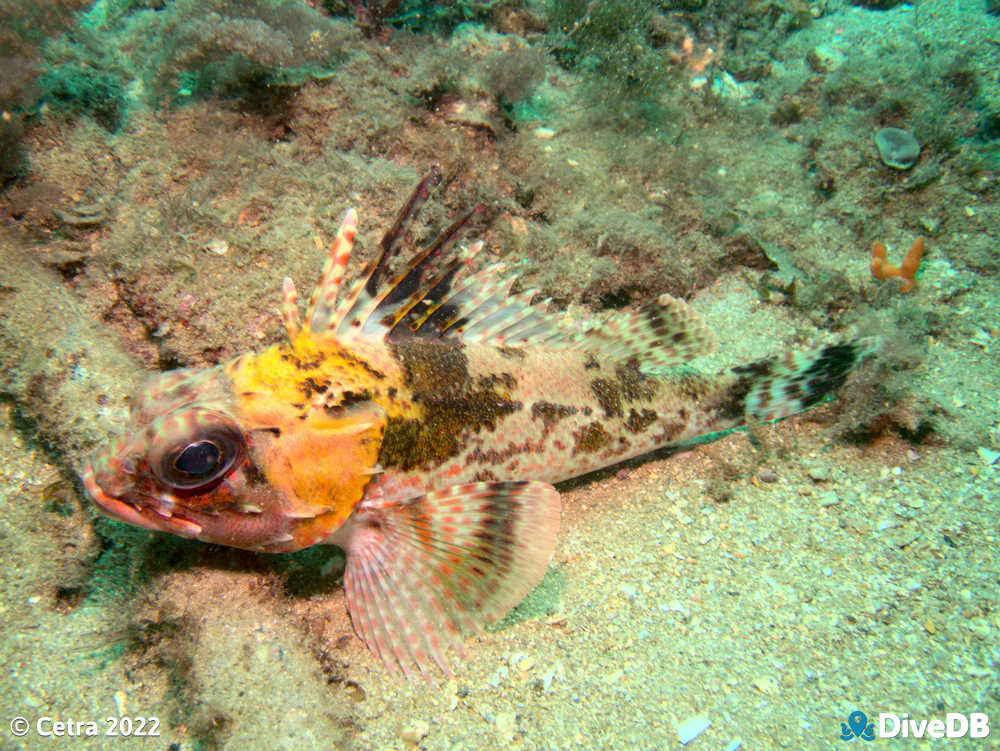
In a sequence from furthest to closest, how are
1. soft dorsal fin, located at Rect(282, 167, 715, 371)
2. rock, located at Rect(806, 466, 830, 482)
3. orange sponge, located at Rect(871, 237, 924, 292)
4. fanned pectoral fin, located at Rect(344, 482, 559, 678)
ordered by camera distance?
orange sponge, located at Rect(871, 237, 924, 292) < rock, located at Rect(806, 466, 830, 482) < soft dorsal fin, located at Rect(282, 167, 715, 371) < fanned pectoral fin, located at Rect(344, 482, 559, 678)

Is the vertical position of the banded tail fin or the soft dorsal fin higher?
the banded tail fin

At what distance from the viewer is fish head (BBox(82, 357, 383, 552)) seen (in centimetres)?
217

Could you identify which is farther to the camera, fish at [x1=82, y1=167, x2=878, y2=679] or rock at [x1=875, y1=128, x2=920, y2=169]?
rock at [x1=875, y1=128, x2=920, y2=169]

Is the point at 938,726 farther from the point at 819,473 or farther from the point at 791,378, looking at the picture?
the point at 791,378

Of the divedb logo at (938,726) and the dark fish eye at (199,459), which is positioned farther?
the divedb logo at (938,726)

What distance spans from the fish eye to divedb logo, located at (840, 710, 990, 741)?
9.96ft

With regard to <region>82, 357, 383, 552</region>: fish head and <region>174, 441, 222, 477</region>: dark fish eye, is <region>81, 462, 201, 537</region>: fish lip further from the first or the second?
<region>174, 441, 222, 477</region>: dark fish eye

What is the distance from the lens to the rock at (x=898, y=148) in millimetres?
5082

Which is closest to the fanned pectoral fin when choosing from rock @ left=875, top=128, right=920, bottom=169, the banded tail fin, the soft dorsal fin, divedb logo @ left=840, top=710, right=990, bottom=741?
the soft dorsal fin

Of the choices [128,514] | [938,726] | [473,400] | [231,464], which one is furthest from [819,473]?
[128,514]

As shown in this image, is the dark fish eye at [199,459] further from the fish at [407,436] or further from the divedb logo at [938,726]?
the divedb logo at [938,726]

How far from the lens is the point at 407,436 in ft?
8.87

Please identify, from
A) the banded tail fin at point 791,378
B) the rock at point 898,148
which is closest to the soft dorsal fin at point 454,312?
the banded tail fin at point 791,378

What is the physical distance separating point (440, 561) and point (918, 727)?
232 centimetres
